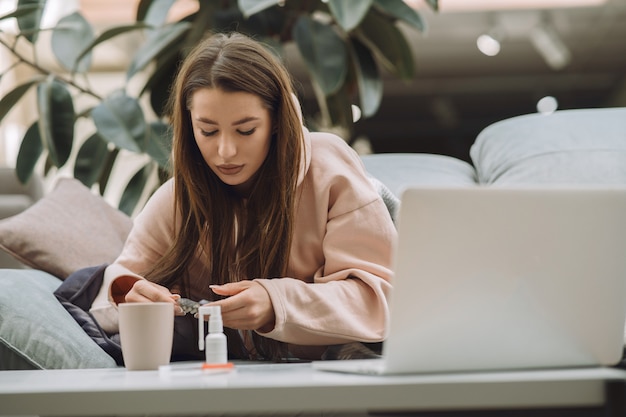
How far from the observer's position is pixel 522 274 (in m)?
0.76

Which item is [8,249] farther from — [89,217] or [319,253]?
[319,253]

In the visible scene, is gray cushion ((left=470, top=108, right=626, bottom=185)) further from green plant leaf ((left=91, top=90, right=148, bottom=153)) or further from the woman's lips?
green plant leaf ((left=91, top=90, right=148, bottom=153))

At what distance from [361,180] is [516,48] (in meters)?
6.24

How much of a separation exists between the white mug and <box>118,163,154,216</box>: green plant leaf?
1.62m

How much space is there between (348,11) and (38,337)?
4.62 feet

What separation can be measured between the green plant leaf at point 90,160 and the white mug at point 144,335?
1.61 metres

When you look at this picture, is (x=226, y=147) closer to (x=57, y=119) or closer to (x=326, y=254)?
(x=326, y=254)

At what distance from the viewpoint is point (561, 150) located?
1812 mm

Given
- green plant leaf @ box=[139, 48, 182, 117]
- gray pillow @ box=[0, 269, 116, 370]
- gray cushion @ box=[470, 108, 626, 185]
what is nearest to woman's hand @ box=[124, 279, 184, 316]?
gray pillow @ box=[0, 269, 116, 370]

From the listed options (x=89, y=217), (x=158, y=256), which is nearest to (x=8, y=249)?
(x=89, y=217)

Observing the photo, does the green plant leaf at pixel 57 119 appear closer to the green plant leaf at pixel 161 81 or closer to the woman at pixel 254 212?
the green plant leaf at pixel 161 81

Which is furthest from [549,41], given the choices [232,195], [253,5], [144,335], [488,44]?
[144,335]

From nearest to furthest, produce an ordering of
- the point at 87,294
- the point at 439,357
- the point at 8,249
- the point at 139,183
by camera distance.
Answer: the point at 439,357, the point at 87,294, the point at 8,249, the point at 139,183

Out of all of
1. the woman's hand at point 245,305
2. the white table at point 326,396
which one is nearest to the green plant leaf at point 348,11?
the woman's hand at point 245,305
